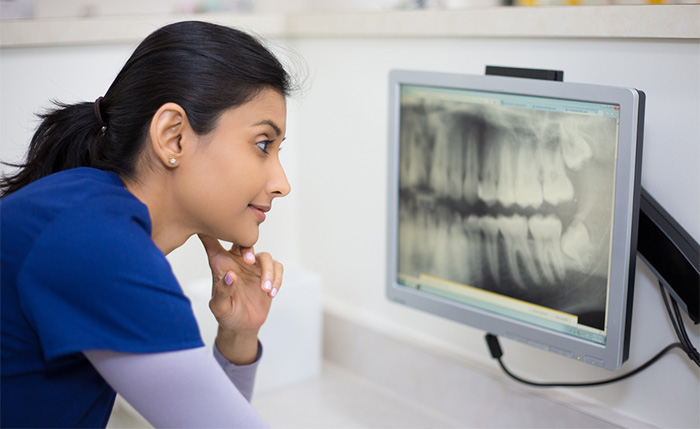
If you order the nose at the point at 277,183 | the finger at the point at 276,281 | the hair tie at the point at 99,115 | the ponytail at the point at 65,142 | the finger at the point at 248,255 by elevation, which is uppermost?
the hair tie at the point at 99,115

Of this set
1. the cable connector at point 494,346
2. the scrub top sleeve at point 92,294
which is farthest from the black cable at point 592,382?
the scrub top sleeve at point 92,294

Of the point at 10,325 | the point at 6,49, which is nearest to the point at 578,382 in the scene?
the point at 10,325

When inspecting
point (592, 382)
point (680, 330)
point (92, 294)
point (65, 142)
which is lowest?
point (592, 382)

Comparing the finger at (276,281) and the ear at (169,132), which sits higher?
the ear at (169,132)

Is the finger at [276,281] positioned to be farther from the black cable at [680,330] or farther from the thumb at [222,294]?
the black cable at [680,330]

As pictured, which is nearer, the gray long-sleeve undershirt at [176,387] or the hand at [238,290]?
the gray long-sleeve undershirt at [176,387]

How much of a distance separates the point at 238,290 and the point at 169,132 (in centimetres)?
33

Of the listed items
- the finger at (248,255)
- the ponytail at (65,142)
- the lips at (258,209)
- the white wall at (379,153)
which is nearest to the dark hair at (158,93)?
the ponytail at (65,142)

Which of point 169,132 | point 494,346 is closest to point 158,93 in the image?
point 169,132

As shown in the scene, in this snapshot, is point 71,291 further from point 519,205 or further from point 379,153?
point 379,153

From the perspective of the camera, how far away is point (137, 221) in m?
0.73

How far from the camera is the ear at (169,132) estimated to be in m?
0.75

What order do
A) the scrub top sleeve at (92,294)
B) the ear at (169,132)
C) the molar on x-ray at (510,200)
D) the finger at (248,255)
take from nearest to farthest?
the scrub top sleeve at (92,294) < the ear at (169,132) < the molar on x-ray at (510,200) < the finger at (248,255)

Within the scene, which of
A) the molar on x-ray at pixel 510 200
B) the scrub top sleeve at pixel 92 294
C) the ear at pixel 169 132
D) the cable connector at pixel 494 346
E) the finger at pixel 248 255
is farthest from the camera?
the cable connector at pixel 494 346
